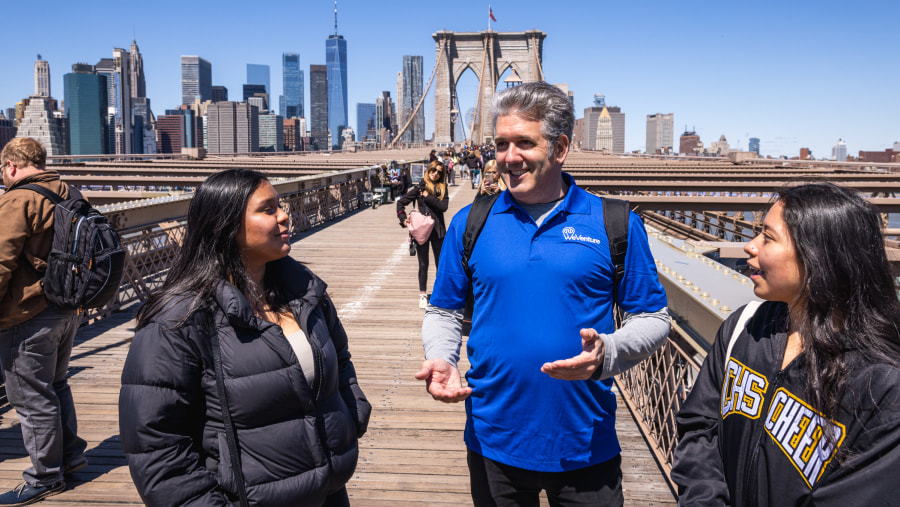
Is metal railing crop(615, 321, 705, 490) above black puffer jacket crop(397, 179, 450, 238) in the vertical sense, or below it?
below

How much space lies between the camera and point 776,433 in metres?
1.63

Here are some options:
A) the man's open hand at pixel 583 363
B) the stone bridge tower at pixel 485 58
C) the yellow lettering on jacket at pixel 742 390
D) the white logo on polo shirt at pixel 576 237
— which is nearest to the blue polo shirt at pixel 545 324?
the white logo on polo shirt at pixel 576 237

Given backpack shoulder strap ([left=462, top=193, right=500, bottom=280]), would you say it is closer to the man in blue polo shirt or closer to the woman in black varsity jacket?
the man in blue polo shirt

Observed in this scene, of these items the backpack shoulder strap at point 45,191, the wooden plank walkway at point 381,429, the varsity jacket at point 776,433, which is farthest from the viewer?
the wooden plank walkway at point 381,429

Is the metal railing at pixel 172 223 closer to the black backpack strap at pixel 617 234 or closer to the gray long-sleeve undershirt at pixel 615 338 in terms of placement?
the gray long-sleeve undershirt at pixel 615 338

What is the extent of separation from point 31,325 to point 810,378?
3339mm

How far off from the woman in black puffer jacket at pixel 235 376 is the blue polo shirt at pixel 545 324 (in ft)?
1.58

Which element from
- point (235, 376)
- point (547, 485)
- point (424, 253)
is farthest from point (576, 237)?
point (424, 253)

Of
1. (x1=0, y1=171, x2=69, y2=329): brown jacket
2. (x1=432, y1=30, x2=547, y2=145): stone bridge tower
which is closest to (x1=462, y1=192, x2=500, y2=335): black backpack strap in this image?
(x1=0, y1=171, x2=69, y2=329): brown jacket

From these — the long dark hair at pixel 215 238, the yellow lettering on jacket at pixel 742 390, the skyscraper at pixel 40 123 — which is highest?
the skyscraper at pixel 40 123

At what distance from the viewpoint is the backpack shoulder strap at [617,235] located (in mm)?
2133

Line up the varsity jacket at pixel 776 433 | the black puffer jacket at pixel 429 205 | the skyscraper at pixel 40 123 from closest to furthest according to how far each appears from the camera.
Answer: the varsity jacket at pixel 776 433
the black puffer jacket at pixel 429 205
the skyscraper at pixel 40 123

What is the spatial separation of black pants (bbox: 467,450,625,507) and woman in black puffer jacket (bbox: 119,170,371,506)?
42 centimetres

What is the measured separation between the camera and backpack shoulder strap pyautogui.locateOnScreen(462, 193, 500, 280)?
7.32ft
